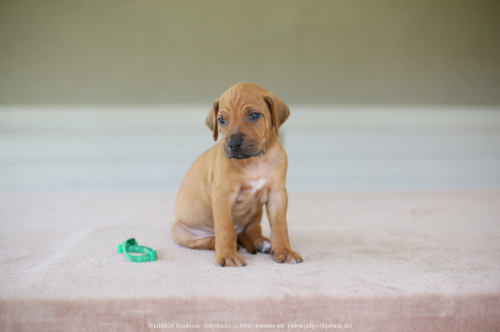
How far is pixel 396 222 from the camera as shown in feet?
12.0

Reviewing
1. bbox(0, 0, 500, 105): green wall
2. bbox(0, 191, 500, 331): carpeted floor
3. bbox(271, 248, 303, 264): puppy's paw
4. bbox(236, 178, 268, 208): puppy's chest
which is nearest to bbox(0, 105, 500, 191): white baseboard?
bbox(0, 0, 500, 105): green wall

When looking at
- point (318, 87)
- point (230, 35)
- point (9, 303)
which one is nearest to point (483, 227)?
point (9, 303)

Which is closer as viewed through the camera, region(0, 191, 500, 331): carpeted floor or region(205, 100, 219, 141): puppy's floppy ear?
region(0, 191, 500, 331): carpeted floor

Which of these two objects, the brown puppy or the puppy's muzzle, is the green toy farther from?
the puppy's muzzle

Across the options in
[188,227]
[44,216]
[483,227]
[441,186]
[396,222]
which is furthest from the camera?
[441,186]

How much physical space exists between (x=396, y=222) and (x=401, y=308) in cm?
207

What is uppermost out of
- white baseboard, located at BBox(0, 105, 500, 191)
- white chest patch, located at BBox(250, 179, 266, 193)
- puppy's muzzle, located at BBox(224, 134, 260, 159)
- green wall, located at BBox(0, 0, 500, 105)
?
green wall, located at BBox(0, 0, 500, 105)

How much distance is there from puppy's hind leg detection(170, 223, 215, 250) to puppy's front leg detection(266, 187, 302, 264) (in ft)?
1.42

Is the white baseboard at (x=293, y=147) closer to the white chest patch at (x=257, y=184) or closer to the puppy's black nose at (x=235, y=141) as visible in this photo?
the white chest patch at (x=257, y=184)

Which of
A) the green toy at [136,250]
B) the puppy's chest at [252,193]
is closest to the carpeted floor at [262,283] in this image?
the green toy at [136,250]

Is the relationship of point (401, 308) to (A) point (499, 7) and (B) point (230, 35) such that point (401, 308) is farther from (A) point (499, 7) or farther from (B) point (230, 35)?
(A) point (499, 7)

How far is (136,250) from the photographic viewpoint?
102 inches

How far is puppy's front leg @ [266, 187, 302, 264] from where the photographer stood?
89.8 inches

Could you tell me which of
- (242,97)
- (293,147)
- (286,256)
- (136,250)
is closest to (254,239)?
(286,256)
